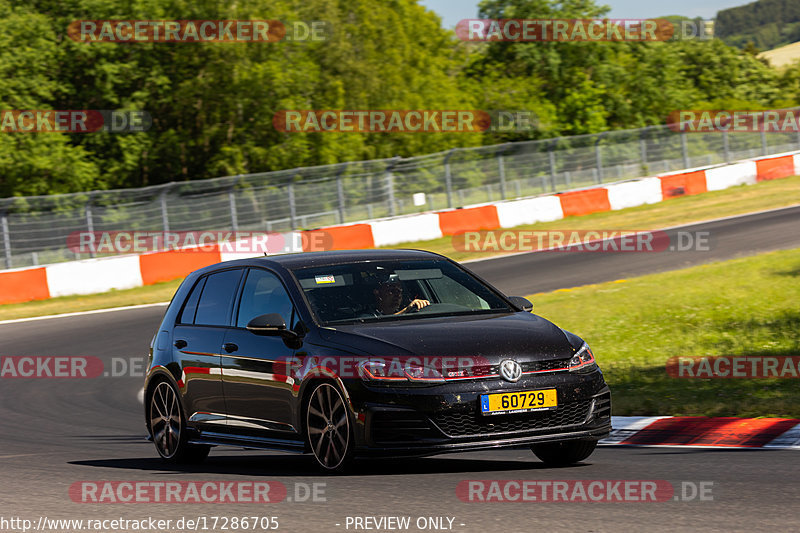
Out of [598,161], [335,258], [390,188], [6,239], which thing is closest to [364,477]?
[335,258]

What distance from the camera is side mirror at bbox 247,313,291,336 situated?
7.67 m

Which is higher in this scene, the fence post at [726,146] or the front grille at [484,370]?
the fence post at [726,146]

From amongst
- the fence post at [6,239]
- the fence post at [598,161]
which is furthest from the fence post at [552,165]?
the fence post at [6,239]

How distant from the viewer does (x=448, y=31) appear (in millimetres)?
54062

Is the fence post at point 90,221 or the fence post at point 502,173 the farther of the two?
the fence post at point 502,173

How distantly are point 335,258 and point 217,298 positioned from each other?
3.36 ft

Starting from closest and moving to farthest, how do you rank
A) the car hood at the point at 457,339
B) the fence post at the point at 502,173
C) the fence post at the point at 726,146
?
1. the car hood at the point at 457,339
2. the fence post at the point at 502,173
3. the fence post at the point at 726,146

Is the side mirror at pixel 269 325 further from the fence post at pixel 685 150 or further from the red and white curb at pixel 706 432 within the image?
the fence post at pixel 685 150

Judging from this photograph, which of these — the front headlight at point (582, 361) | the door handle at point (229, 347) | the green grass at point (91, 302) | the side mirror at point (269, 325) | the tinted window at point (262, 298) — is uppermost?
the tinted window at point (262, 298)

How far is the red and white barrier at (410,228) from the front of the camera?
2434cm

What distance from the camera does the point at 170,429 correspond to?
9.14 m

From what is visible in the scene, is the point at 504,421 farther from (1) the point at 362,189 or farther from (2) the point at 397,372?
(1) the point at 362,189

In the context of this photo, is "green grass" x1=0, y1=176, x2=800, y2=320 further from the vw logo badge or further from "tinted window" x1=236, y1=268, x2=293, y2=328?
the vw logo badge

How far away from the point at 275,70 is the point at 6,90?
26.3 feet
